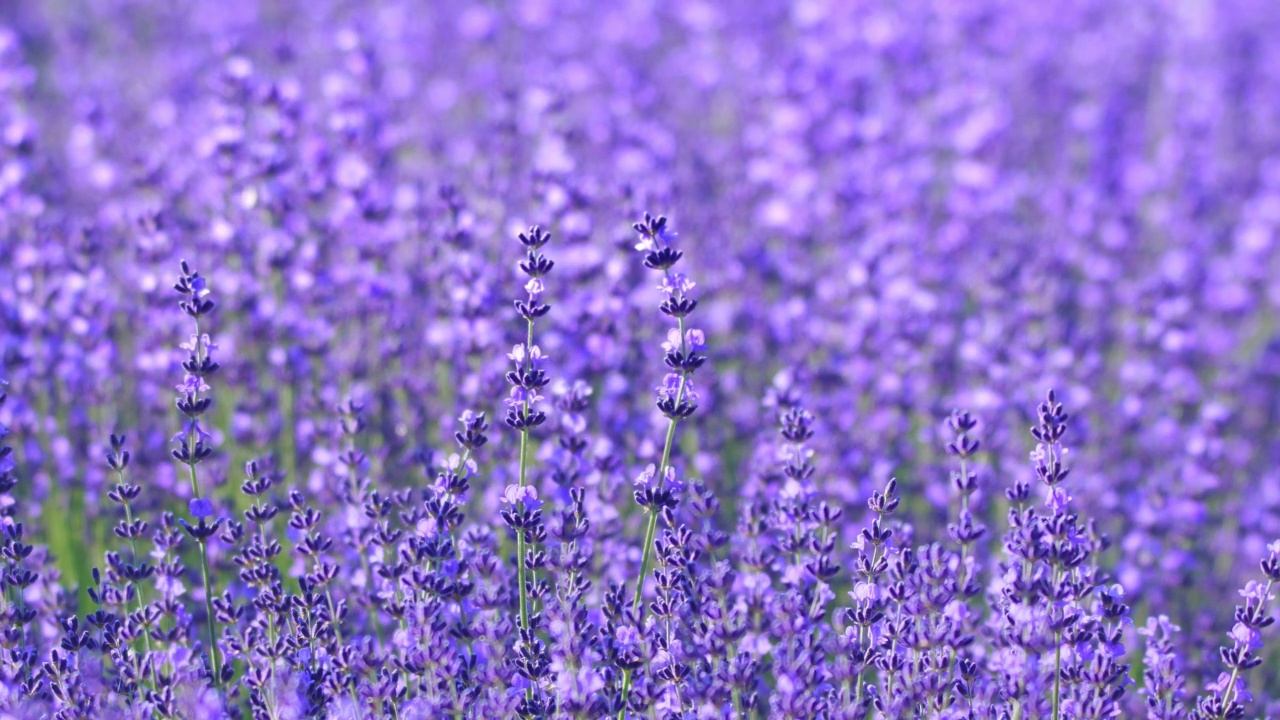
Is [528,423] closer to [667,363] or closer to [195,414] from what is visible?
[667,363]

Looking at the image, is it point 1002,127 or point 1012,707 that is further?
point 1002,127

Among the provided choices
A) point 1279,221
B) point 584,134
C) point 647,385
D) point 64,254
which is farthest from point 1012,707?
point 1279,221

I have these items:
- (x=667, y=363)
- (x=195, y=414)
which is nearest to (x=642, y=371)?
(x=667, y=363)

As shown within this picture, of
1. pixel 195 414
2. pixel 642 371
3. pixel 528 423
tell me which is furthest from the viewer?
pixel 642 371

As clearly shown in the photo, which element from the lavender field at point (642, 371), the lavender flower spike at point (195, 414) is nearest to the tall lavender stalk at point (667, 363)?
the lavender field at point (642, 371)

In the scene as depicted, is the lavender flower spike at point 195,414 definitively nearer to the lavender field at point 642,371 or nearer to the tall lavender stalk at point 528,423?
the lavender field at point 642,371

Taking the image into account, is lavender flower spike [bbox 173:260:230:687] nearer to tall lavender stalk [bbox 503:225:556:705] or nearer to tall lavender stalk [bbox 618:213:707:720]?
tall lavender stalk [bbox 503:225:556:705]

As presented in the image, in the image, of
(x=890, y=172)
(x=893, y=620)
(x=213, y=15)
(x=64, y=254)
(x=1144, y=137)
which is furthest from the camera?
(x=213, y=15)

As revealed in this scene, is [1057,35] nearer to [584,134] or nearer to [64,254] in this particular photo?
[584,134]

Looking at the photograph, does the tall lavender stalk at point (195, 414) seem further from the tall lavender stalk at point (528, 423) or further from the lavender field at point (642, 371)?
the tall lavender stalk at point (528, 423)
